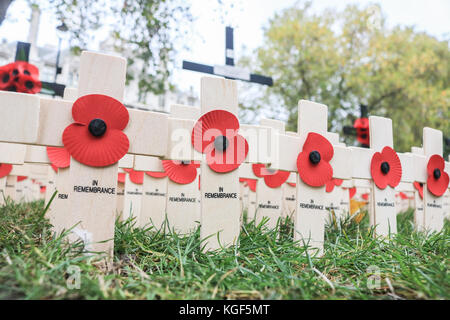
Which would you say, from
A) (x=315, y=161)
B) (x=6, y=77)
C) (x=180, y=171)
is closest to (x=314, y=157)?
(x=315, y=161)

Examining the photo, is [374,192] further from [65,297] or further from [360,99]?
[360,99]

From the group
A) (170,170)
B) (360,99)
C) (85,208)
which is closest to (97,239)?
(85,208)

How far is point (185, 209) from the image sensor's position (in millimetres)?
2717

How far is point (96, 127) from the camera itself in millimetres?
1831

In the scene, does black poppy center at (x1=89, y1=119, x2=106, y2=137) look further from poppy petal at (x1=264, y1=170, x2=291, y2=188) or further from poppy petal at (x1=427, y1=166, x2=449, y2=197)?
poppy petal at (x1=427, y1=166, x2=449, y2=197)

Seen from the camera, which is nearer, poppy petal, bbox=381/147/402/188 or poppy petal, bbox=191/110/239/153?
poppy petal, bbox=191/110/239/153

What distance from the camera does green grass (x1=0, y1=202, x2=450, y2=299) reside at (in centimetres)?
131

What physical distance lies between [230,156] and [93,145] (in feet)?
2.53

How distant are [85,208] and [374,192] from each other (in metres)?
2.03

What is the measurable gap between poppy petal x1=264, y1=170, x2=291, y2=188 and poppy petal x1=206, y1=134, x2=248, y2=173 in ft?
3.09

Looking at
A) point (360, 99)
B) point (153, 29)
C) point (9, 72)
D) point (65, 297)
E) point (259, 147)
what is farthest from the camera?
point (360, 99)

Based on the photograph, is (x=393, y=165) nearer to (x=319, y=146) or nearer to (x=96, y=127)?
(x=319, y=146)

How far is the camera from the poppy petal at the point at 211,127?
2074 mm

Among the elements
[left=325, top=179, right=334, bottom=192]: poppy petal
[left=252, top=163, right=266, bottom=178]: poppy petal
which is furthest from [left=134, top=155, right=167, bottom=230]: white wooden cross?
[left=325, top=179, right=334, bottom=192]: poppy petal
